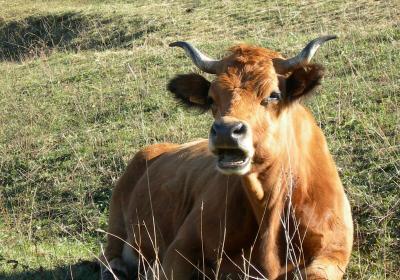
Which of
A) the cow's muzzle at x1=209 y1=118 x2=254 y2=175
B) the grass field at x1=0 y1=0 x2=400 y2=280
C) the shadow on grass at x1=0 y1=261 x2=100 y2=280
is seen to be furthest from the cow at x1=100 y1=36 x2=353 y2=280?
the shadow on grass at x1=0 y1=261 x2=100 y2=280

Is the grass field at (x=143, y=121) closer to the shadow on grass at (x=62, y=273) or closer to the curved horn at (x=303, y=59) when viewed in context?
the shadow on grass at (x=62, y=273)

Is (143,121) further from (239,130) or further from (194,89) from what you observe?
(239,130)

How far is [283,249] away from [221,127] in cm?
145

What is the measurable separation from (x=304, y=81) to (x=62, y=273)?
12.0ft

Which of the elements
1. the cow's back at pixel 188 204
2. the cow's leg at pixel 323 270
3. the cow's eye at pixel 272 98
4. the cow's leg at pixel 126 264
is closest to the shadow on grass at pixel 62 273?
the cow's leg at pixel 126 264

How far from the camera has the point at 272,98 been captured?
635 cm

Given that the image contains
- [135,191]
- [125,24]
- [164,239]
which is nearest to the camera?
[164,239]

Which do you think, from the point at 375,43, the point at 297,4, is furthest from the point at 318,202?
the point at 297,4

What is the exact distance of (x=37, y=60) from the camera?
891 inches

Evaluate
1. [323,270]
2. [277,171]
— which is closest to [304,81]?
[277,171]

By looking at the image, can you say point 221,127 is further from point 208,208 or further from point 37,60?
point 37,60

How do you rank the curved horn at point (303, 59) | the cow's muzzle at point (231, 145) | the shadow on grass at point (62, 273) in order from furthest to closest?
1. the shadow on grass at point (62, 273)
2. the curved horn at point (303, 59)
3. the cow's muzzle at point (231, 145)

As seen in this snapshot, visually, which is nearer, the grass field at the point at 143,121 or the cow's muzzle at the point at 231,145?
the cow's muzzle at the point at 231,145

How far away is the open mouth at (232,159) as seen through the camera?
5.85 metres
